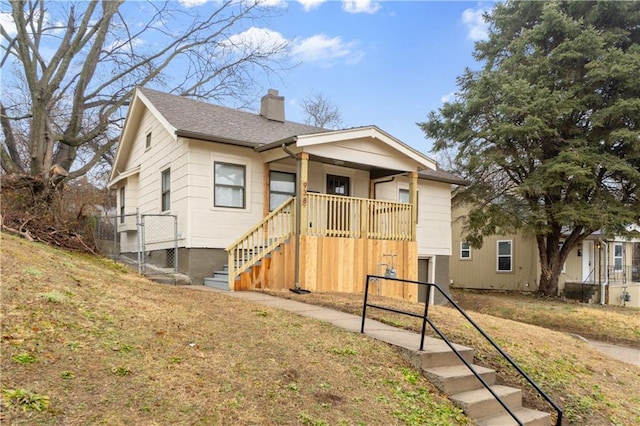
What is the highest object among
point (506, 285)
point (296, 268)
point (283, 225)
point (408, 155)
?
point (408, 155)

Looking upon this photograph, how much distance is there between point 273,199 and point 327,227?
185cm

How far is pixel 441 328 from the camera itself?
6613mm

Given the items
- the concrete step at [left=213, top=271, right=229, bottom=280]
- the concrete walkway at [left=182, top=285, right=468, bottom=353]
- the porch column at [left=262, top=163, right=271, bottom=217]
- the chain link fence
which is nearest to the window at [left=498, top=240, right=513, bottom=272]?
the porch column at [left=262, top=163, right=271, bottom=217]

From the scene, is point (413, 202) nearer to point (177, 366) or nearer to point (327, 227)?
point (327, 227)

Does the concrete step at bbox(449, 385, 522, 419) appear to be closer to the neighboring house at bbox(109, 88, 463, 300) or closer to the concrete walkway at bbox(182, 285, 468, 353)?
the concrete walkway at bbox(182, 285, 468, 353)

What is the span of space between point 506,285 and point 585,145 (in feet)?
25.7

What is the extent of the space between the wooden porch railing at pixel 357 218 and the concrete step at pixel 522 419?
6002mm

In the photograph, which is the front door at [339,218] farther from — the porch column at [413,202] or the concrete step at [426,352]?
the concrete step at [426,352]

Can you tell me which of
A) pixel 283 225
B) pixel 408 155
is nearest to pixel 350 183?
pixel 408 155

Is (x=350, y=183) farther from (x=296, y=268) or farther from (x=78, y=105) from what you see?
(x=78, y=105)

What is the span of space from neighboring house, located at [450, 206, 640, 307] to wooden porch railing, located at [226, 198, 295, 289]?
34.7 feet

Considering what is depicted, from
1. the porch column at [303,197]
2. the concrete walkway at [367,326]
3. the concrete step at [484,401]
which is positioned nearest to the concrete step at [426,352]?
the concrete walkway at [367,326]

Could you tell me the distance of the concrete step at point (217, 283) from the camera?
379 inches

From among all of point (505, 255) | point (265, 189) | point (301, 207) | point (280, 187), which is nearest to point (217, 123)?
point (265, 189)
